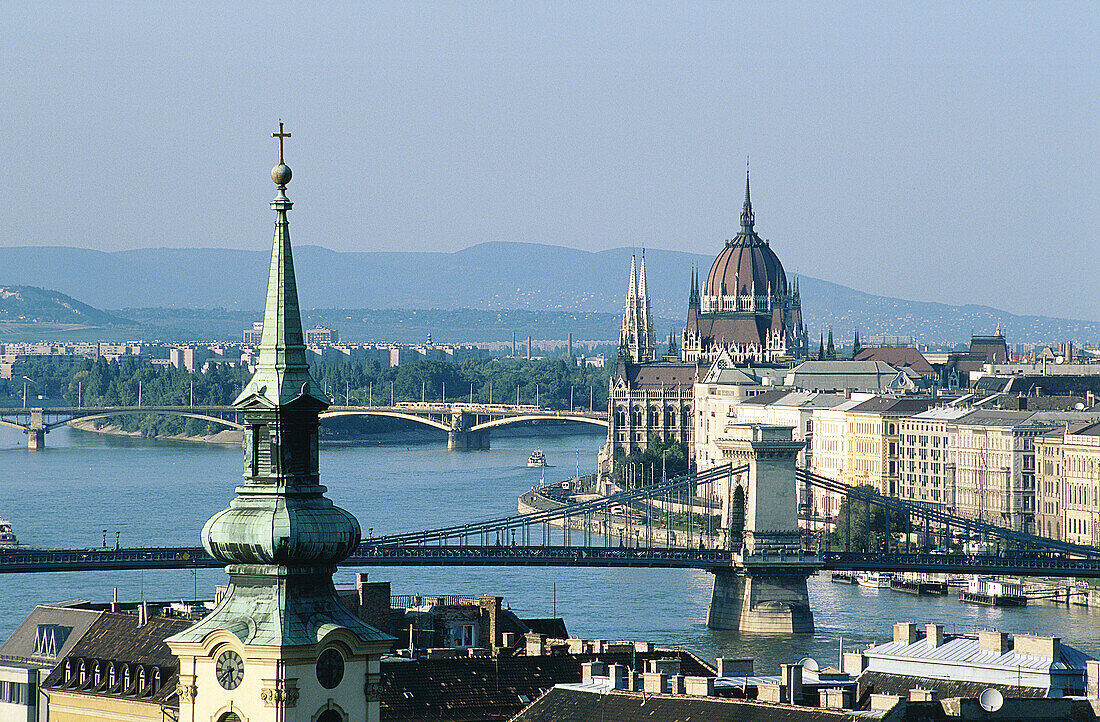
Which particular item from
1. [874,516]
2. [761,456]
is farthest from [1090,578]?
[874,516]

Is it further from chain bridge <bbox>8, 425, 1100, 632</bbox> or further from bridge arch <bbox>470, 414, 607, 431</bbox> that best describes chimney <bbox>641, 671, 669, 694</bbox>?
bridge arch <bbox>470, 414, 607, 431</bbox>

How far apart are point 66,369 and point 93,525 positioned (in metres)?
84.1

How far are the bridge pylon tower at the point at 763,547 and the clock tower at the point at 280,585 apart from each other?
23286mm

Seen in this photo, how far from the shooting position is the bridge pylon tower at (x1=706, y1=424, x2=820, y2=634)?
33.6 meters

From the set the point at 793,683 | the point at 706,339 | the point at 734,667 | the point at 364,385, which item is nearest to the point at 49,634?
the point at 734,667

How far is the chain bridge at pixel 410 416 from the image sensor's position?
239 ft

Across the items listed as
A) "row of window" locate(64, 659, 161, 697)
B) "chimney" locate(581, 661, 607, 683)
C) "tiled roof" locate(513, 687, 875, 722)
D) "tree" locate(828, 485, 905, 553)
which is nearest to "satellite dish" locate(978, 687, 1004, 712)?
"tiled roof" locate(513, 687, 875, 722)

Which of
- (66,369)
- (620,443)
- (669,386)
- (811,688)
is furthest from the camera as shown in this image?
(66,369)

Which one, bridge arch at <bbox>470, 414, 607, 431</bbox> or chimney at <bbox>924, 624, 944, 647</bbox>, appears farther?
bridge arch at <bbox>470, 414, 607, 431</bbox>

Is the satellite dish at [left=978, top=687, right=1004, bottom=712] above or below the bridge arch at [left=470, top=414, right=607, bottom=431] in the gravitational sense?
below

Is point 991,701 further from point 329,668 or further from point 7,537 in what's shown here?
point 7,537

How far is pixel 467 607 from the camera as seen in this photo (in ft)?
69.1

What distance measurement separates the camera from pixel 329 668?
947cm

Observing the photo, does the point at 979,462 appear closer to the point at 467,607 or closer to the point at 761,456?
the point at 761,456
